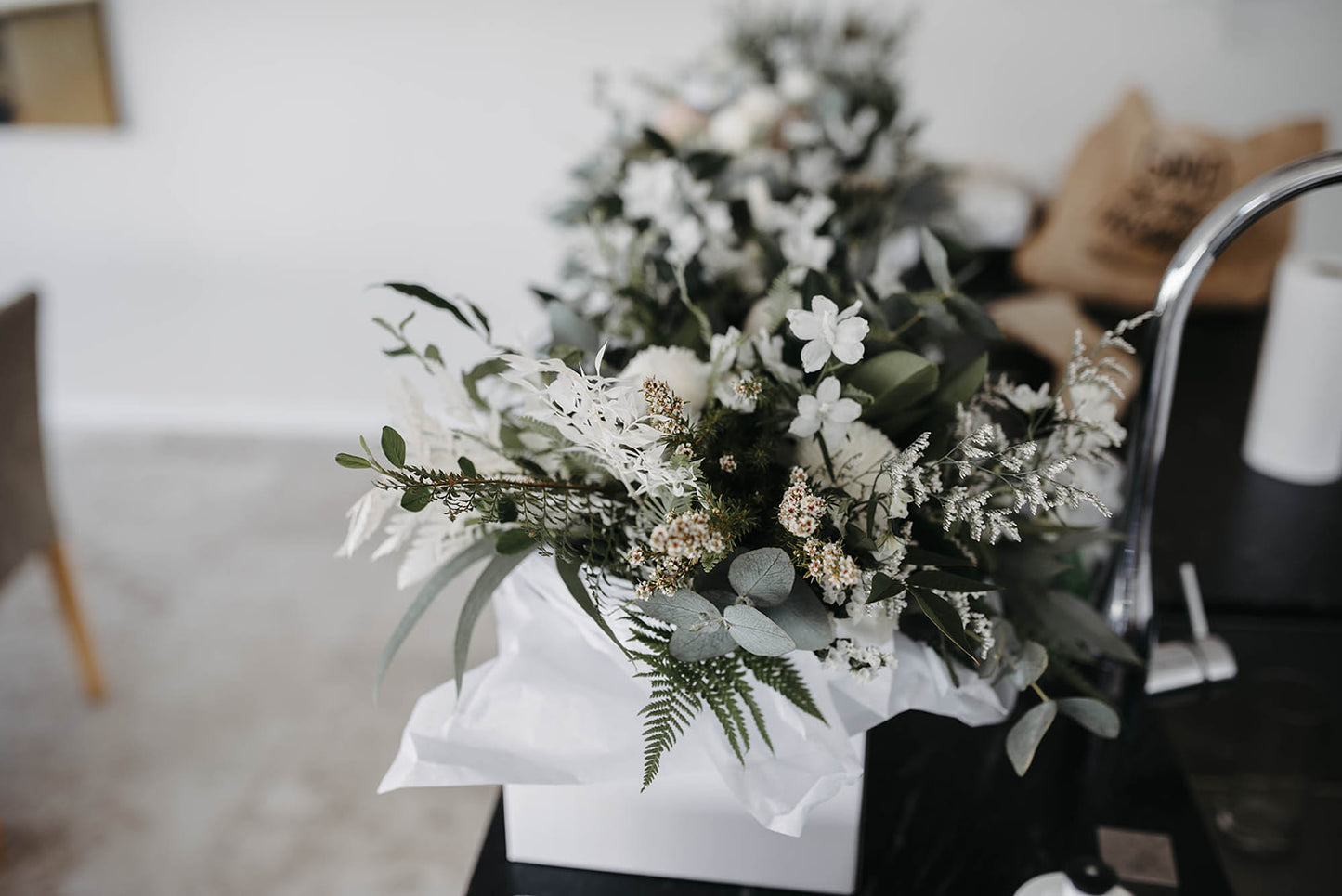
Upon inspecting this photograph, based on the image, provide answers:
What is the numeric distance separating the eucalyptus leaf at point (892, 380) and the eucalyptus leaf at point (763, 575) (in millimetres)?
165

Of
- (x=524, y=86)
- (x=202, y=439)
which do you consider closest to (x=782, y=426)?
(x=524, y=86)

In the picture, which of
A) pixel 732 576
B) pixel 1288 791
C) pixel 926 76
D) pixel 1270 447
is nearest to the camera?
pixel 732 576

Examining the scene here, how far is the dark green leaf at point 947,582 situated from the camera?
24.3 inches

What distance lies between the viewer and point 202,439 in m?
3.55

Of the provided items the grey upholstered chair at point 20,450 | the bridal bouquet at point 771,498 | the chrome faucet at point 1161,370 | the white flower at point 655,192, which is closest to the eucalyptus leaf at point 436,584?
the bridal bouquet at point 771,498

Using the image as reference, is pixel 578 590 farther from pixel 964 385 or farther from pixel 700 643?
pixel 964 385

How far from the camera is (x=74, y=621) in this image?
7.11 ft

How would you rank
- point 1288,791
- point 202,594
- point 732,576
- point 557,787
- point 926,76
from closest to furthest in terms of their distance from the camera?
point 732,576
point 557,787
point 1288,791
point 202,594
point 926,76

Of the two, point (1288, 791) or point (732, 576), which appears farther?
point (1288, 791)

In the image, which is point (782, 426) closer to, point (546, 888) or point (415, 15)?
point (546, 888)

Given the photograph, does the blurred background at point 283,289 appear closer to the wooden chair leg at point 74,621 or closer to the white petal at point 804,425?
the wooden chair leg at point 74,621

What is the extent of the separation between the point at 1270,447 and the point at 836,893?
3.20ft

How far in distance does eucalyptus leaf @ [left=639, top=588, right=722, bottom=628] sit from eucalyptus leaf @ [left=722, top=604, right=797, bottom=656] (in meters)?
0.01

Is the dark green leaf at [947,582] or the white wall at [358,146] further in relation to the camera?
the white wall at [358,146]
